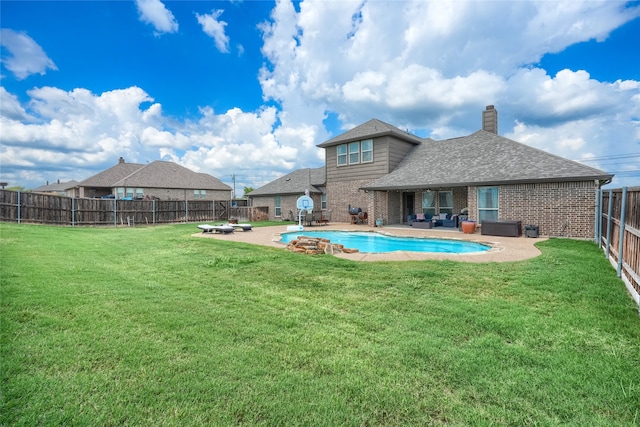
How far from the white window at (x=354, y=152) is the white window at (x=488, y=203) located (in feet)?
27.3

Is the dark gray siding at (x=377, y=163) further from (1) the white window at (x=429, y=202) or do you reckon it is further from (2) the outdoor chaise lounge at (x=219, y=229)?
(2) the outdoor chaise lounge at (x=219, y=229)

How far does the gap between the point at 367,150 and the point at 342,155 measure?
6.32 ft

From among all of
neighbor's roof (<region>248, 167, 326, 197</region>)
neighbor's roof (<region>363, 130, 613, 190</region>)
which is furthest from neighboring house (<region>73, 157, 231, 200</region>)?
neighbor's roof (<region>363, 130, 613, 190</region>)

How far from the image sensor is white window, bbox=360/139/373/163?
797 inches

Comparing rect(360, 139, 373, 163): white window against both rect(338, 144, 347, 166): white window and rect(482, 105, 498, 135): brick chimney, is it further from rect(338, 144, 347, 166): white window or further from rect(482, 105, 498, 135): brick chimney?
rect(482, 105, 498, 135): brick chimney

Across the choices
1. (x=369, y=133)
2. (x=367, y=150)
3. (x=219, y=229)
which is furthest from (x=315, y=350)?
(x=367, y=150)

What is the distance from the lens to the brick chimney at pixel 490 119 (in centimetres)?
1911

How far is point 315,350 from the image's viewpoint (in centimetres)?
311

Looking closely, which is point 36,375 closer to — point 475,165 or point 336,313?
point 336,313

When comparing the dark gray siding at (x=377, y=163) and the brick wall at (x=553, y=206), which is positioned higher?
the dark gray siding at (x=377, y=163)

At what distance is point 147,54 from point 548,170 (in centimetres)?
1900

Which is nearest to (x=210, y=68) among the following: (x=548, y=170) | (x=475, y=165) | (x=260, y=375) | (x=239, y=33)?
(x=239, y=33)

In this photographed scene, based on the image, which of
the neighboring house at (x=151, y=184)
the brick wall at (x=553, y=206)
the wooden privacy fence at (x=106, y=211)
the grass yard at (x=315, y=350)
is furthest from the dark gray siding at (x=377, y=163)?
the neighboring house at (x=151, y=184)

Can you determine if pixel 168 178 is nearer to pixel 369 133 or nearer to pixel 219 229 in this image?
pixel 219 229
